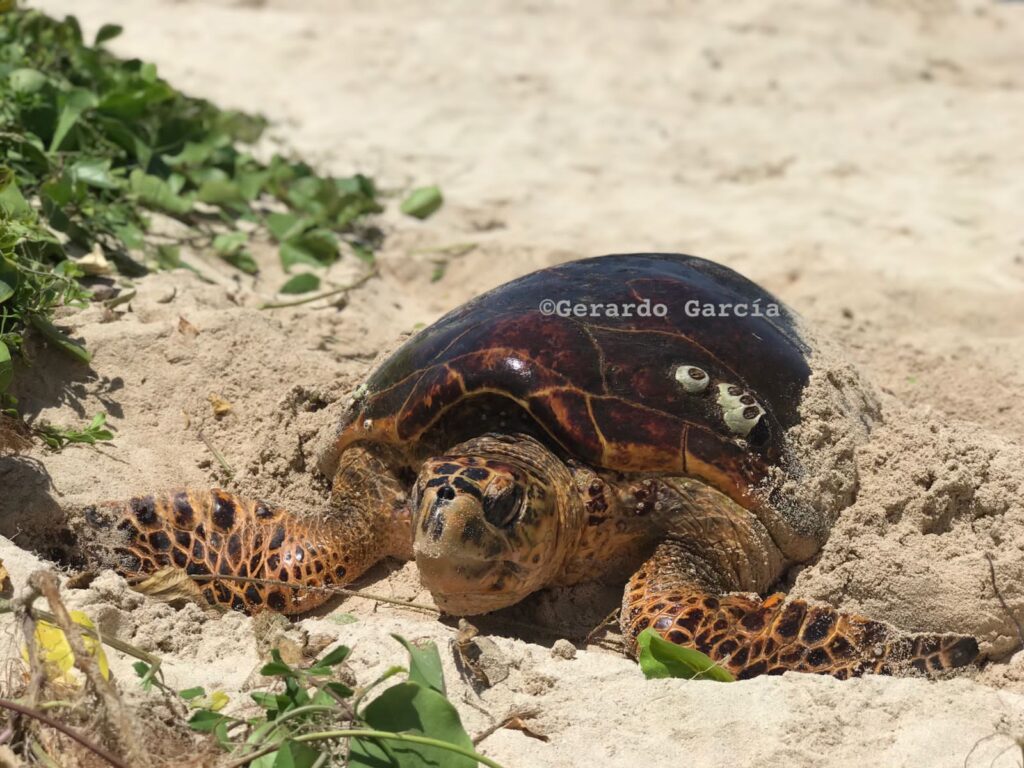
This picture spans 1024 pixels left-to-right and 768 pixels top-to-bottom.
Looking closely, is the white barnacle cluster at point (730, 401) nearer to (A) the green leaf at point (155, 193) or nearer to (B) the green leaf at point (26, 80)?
(A) the green leaf at point (155, 193)

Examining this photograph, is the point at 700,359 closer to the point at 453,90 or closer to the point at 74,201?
the point at 74,201

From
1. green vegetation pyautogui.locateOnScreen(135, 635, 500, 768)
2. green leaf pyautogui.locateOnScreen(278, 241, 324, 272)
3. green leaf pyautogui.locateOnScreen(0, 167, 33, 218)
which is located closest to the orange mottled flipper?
green vegetation pyautogui.locateOnScreen(135, 635, 500, 768)

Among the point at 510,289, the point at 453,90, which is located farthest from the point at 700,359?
the point at 453,90

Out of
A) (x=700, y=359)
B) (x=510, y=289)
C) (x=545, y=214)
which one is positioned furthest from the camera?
(x=545, y=214)

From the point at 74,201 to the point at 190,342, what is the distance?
804 millimetres

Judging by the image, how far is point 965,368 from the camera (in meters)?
4.38

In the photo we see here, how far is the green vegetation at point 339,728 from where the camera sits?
1967mm

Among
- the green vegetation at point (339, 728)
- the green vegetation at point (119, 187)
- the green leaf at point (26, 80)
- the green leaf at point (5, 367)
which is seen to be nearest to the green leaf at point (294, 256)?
the green vegetation at point (119, 187)

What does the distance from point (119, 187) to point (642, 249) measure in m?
2.34

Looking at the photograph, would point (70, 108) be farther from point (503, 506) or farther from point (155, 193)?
point (503, 506)

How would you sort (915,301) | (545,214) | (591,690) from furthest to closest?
(545,214) → (915,301) → (591,690)

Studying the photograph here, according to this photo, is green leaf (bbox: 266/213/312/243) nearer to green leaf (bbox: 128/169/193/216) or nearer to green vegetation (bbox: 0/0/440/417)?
green vegetation (bbox: 0/0/440/417)

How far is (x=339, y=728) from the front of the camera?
204 centimetres

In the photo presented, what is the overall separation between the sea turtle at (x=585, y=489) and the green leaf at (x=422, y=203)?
2695mm
